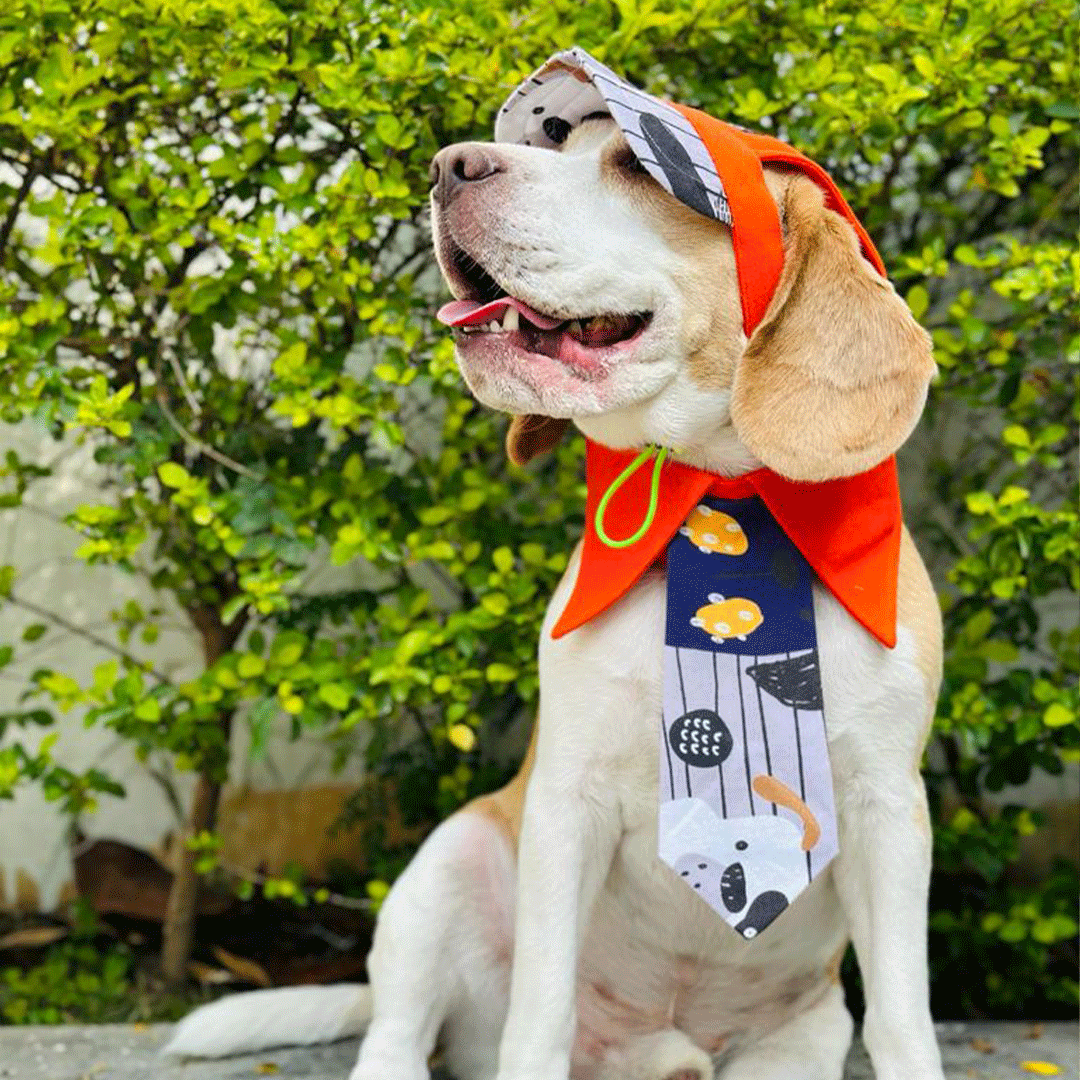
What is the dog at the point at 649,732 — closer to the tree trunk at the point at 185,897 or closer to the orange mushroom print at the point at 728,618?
the orange mushroom print at the point at 728,618

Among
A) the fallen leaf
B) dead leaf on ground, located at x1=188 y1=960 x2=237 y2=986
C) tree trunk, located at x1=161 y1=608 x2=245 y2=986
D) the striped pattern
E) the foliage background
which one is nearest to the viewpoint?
the striped pattern

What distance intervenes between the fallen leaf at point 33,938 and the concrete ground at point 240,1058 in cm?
78

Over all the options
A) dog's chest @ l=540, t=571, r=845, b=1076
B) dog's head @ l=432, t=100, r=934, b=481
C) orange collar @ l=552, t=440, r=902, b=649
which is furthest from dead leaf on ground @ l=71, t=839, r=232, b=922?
dog's head @ l=432, t=100, r=934, b=481

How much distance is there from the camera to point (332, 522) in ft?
9.71

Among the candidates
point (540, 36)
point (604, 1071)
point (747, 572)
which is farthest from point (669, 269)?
point (604, 1071)

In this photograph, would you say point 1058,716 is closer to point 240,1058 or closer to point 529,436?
point 529,436

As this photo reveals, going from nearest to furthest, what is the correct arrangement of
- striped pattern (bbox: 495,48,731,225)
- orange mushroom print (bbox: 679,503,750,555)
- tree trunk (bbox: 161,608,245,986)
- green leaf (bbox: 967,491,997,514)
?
1. striped pattern (bbox: 495,48,731,225)
2. orange mushroom print (bbox: 679,503,750,555)
3. green leaf (bbox: 967,491,997,514)
4. tree trunk (bbox: 161,608,245,986)

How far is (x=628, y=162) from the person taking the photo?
2111 mm

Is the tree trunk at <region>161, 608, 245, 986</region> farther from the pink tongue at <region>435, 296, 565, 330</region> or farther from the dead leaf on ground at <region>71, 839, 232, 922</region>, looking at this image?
the pink tongue at <region>435, 296, 565, 330</region>

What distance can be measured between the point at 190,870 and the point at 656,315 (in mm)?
2008

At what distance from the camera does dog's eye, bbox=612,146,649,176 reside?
2105mm

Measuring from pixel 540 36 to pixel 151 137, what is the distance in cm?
82

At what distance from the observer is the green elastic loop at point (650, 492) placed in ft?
7.32

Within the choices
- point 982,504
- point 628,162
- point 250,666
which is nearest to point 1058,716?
point 982,504
